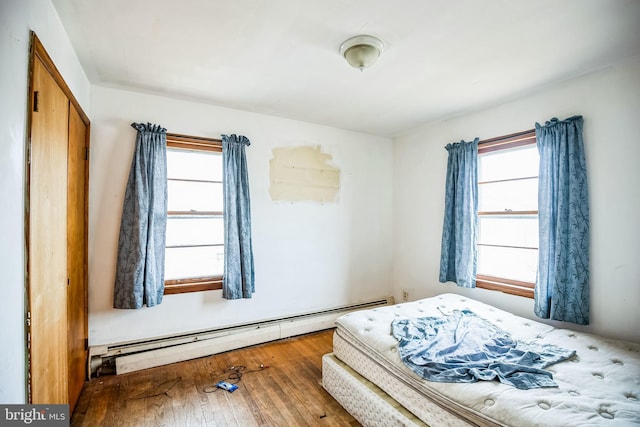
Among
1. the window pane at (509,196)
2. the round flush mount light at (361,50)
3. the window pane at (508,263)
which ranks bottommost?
the window pane at (508,263)

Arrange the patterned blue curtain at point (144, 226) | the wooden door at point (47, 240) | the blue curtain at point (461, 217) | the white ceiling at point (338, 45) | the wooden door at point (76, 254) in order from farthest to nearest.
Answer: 1. the blue curtain at point (461, 217)
2. the patterned blue curtain at point (144, 226)
3. the wooden door at point (76, 254)
4. the white ceiling at point (338, 45)
5. the wooden door at point (47, 240)

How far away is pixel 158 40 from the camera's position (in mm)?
1920

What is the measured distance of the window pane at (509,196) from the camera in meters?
2.79

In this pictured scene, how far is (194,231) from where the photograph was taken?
3.01 m

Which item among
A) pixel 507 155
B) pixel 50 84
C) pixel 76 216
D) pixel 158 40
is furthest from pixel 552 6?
pixel 76 216

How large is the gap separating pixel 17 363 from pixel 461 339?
7.95ft

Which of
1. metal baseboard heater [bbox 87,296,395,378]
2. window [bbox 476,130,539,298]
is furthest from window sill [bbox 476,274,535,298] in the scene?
metal baseboard heater [bbox 87,296,395,378]

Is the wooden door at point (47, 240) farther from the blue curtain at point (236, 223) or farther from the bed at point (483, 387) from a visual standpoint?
the bed at point (483, 387)

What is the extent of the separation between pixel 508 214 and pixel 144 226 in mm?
3531

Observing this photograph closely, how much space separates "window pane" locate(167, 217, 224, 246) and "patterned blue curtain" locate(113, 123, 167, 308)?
21 centimetres

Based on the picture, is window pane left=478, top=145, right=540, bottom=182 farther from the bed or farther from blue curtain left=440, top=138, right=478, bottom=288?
the bed

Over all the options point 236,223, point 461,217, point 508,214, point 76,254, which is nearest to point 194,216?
point 236,223

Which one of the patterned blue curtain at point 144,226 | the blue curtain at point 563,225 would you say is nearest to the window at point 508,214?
the blue curtain at point 563,225

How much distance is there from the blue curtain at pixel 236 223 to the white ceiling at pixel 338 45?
1.80 ft
